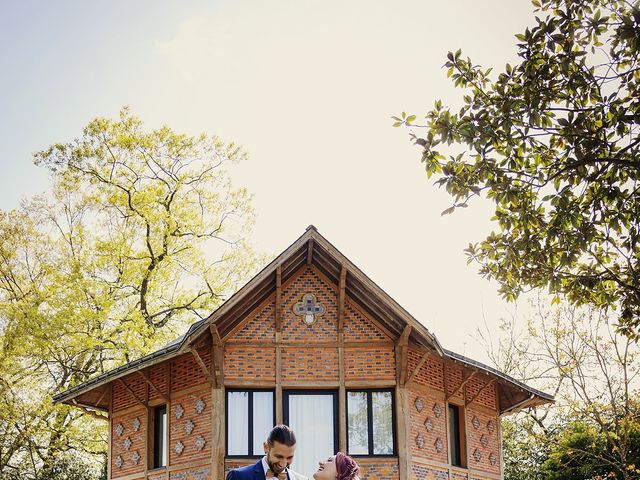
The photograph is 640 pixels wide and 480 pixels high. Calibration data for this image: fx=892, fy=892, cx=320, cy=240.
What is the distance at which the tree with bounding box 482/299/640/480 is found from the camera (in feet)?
78.2

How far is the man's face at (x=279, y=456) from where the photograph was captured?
641 centimetres

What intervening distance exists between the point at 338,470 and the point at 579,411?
20328mm

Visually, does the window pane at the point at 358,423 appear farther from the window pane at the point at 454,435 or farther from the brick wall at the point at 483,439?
the brick wall at the point at 483,439

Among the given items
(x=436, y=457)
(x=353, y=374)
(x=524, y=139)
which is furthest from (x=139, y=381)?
(x=524, y=139)

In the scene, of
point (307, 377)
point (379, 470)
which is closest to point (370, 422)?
point (379, 470)

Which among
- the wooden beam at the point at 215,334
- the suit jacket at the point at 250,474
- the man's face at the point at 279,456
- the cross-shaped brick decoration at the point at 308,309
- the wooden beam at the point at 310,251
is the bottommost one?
the suit jacket at the point at 250,474

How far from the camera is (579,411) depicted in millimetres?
25500

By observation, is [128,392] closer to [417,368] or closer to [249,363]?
[249,363]


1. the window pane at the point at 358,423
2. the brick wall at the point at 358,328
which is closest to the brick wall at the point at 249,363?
the brick wall at the point at 358,328

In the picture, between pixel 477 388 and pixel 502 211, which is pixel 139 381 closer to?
pixel 477 388

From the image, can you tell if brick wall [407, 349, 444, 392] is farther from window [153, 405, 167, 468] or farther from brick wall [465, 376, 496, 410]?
window [153, 405, 167, 468]

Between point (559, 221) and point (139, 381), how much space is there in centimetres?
1230

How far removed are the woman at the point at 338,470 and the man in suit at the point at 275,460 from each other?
0.99ft

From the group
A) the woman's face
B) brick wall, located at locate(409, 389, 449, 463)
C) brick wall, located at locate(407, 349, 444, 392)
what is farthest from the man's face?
brick wall, located at locate(407, 349, 444, 392)
